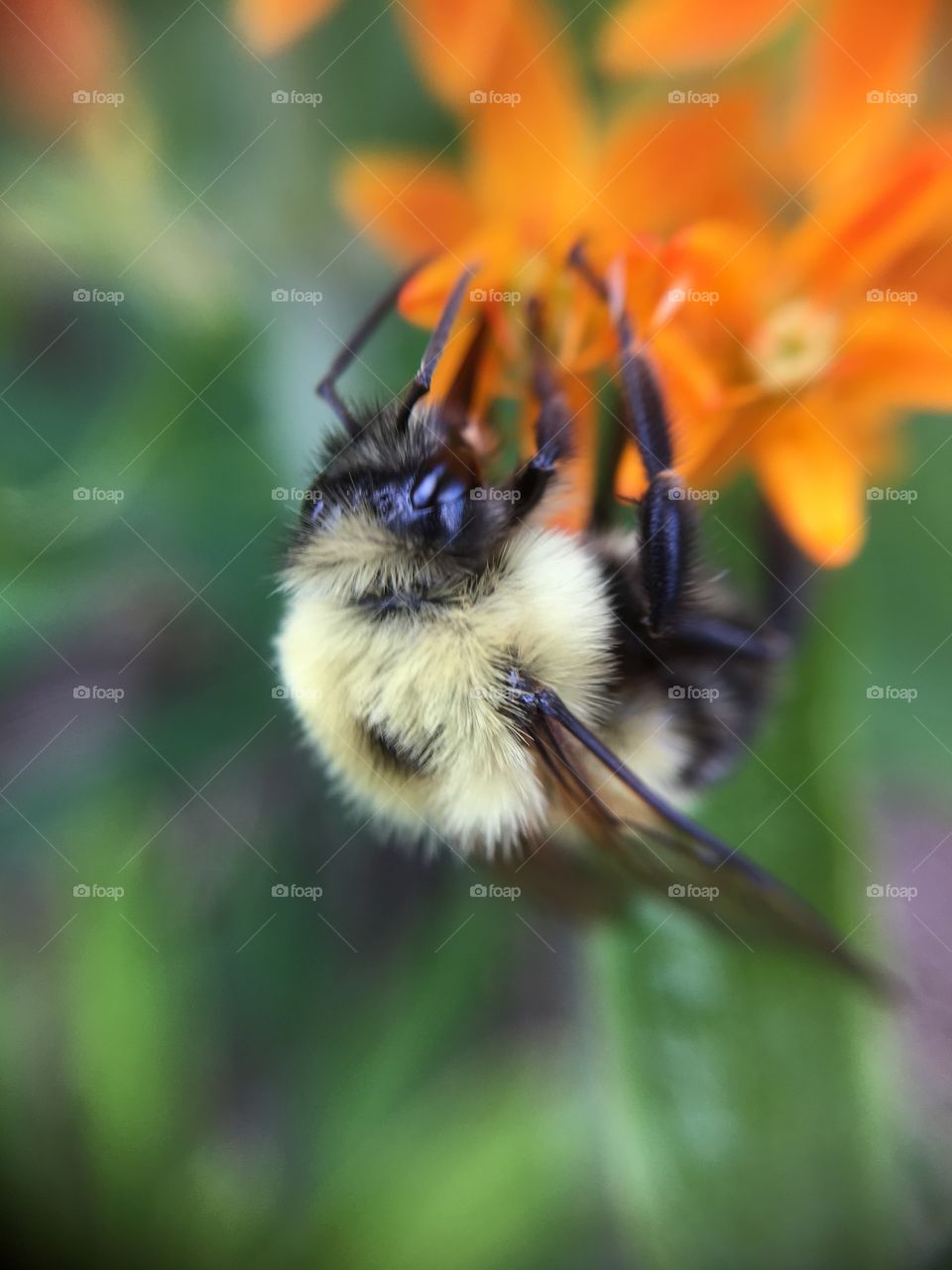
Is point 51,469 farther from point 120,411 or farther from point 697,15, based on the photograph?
point 697,15

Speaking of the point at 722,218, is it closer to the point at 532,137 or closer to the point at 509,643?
the point at 532,137

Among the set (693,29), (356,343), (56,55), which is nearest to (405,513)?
(356,343)

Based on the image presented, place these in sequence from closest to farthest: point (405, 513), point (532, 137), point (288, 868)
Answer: point (405, 513) → point (532, 137) → point (288, 868)

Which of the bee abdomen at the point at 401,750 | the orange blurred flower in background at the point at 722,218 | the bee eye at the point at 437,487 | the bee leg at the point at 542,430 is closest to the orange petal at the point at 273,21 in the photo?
the orange blurred flower in background at the point at 722,218

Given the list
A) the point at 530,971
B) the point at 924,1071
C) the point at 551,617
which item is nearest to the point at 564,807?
the point at 551,617

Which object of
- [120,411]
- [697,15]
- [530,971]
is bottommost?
[530,971]

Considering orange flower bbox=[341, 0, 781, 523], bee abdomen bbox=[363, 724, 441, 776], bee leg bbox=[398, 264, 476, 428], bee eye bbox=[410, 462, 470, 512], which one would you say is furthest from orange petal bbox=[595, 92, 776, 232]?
bee abdomen bbox=[363, 724, 441, 776]

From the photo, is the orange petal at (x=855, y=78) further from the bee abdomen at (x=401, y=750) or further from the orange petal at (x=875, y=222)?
the bee abdomen at (x=401, y=750)
